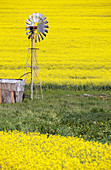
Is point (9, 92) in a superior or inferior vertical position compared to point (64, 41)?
inferior

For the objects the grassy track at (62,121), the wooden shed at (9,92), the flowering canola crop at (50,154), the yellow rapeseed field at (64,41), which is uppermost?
the yellow rapeseed field at (64,41)

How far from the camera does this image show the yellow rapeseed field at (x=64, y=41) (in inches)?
975

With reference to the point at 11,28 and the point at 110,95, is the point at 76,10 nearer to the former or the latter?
the point at 11,28

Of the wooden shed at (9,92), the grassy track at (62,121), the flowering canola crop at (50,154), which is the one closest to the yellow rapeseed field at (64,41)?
the wooden shed at (9,92)

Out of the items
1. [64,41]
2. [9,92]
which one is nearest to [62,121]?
[9,92]

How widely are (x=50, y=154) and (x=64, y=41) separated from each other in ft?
86.9

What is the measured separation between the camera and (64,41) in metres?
33.1

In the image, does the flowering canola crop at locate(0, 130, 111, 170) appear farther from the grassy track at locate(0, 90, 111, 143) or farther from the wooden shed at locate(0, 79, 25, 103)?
the wooden shed at locate(0, 79, 25, 103)

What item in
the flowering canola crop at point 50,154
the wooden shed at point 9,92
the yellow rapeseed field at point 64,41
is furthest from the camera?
the yellow rapeseed field at point 64,41

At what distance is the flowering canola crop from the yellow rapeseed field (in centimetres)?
1354

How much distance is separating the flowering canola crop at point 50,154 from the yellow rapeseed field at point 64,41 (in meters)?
13.5

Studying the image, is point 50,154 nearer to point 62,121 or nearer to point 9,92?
point 62,121

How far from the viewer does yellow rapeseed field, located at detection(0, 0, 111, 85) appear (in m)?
24.8

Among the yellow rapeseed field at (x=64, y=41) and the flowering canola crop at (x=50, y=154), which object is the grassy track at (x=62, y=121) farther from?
the yellow rapeseed field at (x=64, y=41)
